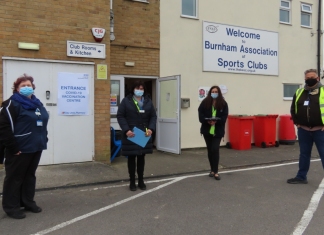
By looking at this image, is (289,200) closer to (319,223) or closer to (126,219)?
(319,223)

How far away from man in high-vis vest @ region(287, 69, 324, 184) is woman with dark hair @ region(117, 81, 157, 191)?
2653 millimetres

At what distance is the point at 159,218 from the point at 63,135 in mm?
3637

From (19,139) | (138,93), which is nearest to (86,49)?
(138,93)

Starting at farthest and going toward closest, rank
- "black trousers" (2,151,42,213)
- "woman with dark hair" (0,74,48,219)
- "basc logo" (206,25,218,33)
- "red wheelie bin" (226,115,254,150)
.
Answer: "basc logo" (206,25,218,33) → "red wheelie bin" (226,115,254,150) → "black trousers" (2,151,42,213) → "woman with dark hair" (0,74,48,219)

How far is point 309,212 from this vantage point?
4.44m

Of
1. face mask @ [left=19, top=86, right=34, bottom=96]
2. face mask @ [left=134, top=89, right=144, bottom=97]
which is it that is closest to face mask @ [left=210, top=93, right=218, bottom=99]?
face mask @ [left=134, top=89, right=144, bottom=97]

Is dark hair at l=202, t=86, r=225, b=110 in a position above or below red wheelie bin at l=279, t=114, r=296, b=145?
above

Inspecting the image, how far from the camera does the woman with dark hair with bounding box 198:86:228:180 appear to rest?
6234mm

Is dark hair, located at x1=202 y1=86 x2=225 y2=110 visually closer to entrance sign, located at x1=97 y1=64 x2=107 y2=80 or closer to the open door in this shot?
the open door

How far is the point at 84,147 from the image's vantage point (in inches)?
286

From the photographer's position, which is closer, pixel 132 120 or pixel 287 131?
pixel 132 120

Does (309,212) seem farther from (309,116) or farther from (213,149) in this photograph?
(213,149)

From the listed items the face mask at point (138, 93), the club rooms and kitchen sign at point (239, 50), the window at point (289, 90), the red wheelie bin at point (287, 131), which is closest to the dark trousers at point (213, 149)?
the face mask at point (138, 93)

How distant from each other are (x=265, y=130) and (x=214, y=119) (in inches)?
194
